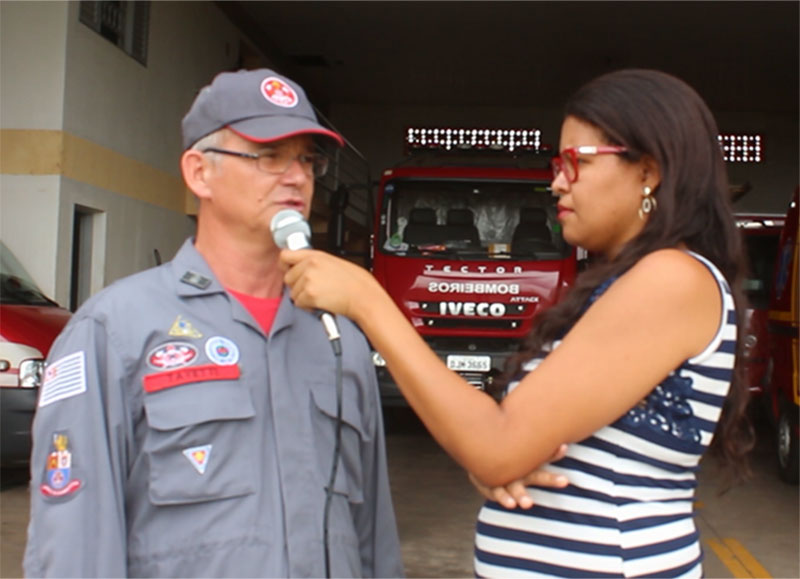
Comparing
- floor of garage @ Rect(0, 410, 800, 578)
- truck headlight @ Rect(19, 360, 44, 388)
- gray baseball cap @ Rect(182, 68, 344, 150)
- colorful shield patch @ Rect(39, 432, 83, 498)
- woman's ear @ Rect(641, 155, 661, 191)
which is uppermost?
gray baseball cap @ Rect(182, 68, 344, 150)

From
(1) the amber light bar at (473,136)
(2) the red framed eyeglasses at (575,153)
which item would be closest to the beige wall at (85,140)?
(1) the amber light bar at (473,136)

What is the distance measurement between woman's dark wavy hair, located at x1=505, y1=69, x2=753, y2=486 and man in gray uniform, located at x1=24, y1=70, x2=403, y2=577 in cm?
44

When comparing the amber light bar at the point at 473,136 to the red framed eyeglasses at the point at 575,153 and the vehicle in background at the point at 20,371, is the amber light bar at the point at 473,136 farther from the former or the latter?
the red framed eyeglasses at the point at 575,153

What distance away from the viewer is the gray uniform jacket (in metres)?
→ 1.67

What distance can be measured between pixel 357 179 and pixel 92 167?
883 centimetres

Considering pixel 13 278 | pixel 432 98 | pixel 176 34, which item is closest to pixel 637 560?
pixel 13 278

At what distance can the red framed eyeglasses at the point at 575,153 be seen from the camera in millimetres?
1770

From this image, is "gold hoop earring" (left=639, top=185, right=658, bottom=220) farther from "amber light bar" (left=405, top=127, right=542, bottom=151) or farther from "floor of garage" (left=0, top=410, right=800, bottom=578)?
"amber light bar" (left=405, top=127, right=542, bottom=151)

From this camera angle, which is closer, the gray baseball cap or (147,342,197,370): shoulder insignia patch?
(147,342,197,370): shoulder insignia patch

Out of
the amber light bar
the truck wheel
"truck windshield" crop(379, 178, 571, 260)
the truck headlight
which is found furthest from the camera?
the amber light bar

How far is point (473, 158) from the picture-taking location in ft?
32.5

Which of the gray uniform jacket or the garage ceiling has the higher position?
the garage ceiling

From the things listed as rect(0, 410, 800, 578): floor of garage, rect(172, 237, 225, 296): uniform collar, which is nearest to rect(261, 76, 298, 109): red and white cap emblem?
rect(172, 237, 225, 296): uniform collar

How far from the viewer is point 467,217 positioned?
9.38 metres
